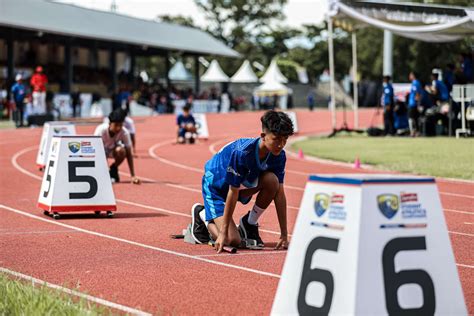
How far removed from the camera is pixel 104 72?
56.9 m

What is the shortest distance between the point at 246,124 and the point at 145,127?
5.90m

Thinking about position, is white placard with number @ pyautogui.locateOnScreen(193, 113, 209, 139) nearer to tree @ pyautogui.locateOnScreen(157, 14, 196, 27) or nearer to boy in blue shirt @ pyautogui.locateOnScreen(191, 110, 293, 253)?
boy in blue shirt @ pyautogui.locateOnScreen(191, 110, 293, 253)

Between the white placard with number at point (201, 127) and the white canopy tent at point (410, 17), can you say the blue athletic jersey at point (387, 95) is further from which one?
the white placard with number at point (201, 127)

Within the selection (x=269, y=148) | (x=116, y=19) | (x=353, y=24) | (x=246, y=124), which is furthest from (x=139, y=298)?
(x=116, y=19)

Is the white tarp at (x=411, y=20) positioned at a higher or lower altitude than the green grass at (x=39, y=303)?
higher

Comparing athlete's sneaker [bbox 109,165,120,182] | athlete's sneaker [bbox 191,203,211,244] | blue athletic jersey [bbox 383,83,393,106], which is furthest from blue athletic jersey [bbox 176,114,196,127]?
athlete's sneaker [bbox 191,203,211,244]

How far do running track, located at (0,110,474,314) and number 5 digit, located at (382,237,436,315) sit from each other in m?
1.47

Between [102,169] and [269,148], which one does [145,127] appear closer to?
[102,169]

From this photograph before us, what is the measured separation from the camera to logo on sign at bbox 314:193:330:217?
17.7 ft

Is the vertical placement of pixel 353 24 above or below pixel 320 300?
above

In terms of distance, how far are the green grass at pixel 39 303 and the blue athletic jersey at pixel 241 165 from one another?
7.28ft

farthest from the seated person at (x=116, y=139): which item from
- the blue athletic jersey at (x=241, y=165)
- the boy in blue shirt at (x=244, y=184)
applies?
the blue athletic jersey at (x=241, y=165)

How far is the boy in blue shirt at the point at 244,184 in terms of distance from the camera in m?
8.44

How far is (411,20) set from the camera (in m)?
26.7
